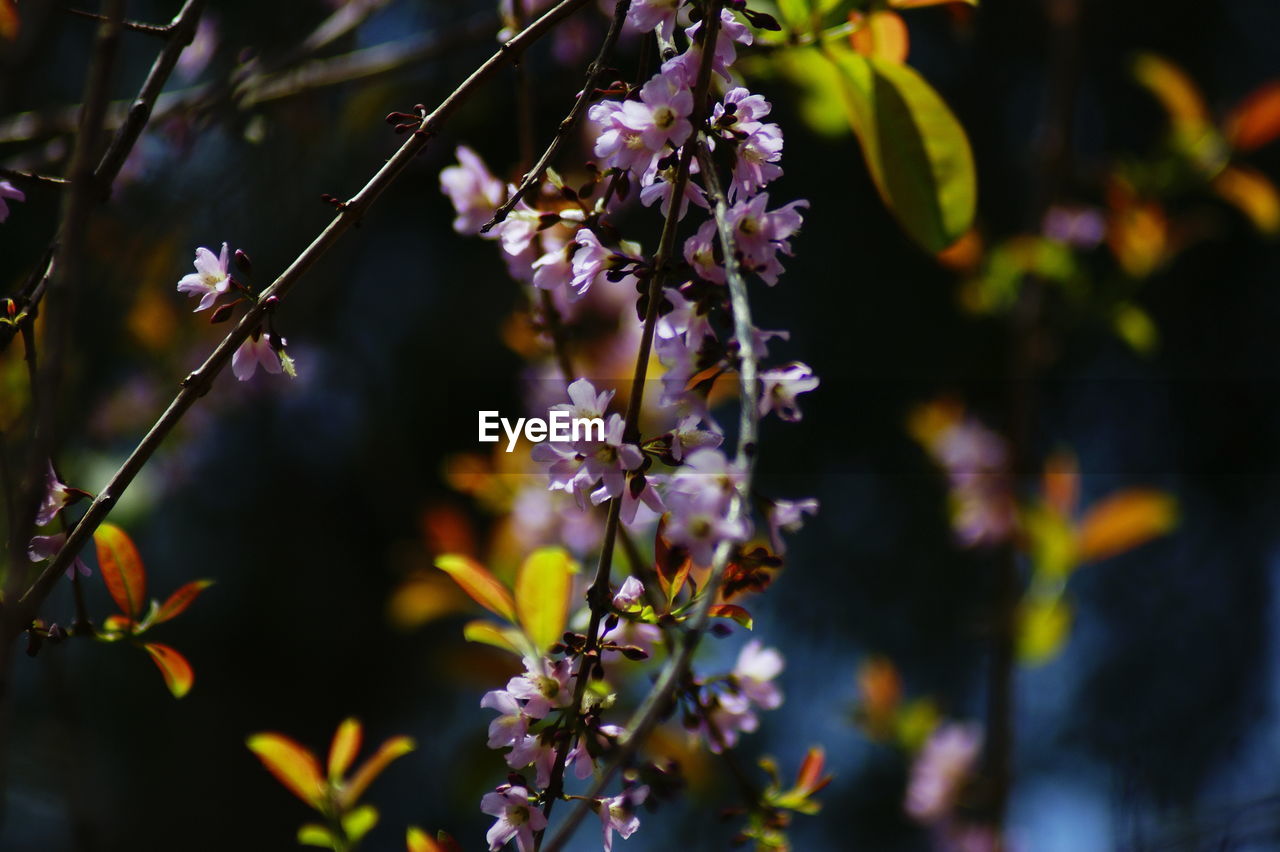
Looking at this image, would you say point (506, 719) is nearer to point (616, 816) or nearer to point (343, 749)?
point (616, 816)

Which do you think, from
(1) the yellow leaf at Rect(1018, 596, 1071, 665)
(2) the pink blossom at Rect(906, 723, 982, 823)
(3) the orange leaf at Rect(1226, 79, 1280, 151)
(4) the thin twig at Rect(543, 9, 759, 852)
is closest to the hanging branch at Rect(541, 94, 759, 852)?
(4) the thin twig at Rect(543, 9, 759, 852)

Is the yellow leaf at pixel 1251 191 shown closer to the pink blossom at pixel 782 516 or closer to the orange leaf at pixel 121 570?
the pink blossom at pixel 782 516

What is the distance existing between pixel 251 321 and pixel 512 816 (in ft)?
0.87

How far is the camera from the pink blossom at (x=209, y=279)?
0.53 metres

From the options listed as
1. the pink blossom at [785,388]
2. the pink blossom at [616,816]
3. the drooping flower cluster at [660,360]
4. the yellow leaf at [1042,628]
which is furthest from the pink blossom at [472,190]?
the yellow leaf at [1042,628]

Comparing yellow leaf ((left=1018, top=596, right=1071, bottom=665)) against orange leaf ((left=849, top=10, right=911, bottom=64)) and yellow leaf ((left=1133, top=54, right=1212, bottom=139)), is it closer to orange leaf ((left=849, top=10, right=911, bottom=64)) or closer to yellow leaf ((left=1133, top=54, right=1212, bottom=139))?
yellow leaf ((left=1133, top=54, right=1212, bottom=139))

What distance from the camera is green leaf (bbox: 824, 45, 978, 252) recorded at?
63 centimetres

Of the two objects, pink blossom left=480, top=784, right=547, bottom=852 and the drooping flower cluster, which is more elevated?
the drooping flower cluster

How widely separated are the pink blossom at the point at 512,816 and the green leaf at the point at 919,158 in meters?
0.38

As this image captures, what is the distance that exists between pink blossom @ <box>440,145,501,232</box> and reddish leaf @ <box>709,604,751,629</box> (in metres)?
0.33

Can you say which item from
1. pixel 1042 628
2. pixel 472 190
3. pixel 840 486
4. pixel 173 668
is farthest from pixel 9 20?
pixel 840 486

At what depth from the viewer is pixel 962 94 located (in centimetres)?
240

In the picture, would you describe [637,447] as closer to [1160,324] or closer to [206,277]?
[206,277]

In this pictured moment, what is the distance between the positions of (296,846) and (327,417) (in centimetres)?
98
